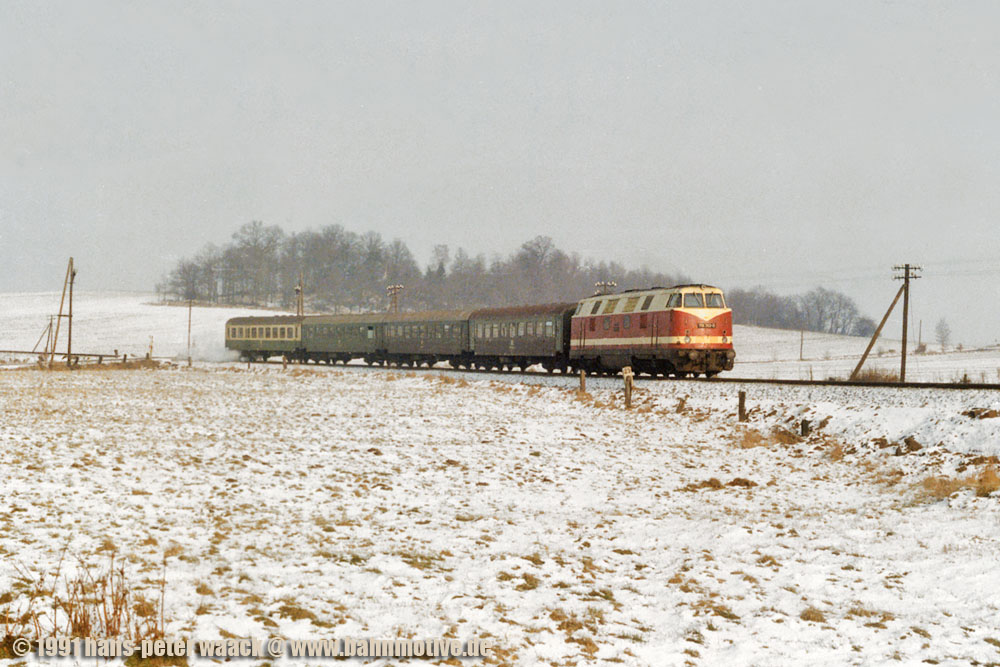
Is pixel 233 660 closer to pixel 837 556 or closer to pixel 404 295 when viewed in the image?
pixel 837 556

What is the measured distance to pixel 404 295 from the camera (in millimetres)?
127000

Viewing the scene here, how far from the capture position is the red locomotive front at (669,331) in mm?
26125

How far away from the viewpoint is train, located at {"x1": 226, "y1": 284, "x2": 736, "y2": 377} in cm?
2645

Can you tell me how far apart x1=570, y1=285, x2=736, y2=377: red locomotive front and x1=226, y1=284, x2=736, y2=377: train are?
0.13 ft

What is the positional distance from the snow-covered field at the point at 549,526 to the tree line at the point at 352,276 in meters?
105

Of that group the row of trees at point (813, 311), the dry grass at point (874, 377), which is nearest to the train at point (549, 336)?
the dry grass at point (874, 377)

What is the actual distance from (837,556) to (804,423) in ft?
30.3

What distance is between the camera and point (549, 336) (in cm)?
3431

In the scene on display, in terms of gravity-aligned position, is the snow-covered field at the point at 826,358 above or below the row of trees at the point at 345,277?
below

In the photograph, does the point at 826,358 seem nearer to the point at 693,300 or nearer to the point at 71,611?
the point at 693,300

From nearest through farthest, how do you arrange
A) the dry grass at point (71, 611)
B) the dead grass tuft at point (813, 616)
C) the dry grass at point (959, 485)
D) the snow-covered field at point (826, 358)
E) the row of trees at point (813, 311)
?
the dry grass at point (71, 611) → the dead grass tuft at point (813, 616) → the dry grass at point (959, 485) → the snow-covered field at point (826, 358) → the row of trees at point (813, 311)

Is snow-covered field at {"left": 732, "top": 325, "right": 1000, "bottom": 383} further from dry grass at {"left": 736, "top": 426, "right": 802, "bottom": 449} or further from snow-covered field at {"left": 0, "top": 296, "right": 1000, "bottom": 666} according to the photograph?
snow-covered field at {"left": 0, "top": 296, "right": 1000, "bottom": 666}

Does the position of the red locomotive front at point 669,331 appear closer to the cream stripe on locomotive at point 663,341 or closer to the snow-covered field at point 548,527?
the cream stripe on locomotive at point 663,341

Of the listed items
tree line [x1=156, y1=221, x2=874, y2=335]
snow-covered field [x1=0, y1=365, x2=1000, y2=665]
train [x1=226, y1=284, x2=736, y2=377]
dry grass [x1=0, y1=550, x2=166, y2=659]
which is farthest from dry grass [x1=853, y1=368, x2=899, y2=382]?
tree line [x1=156, y1=221, x2=874, y2=335]
